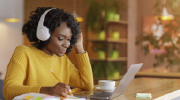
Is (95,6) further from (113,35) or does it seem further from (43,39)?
(43,39)

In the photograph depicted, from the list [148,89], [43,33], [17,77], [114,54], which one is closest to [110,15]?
[114,54]

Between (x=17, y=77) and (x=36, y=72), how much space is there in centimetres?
19

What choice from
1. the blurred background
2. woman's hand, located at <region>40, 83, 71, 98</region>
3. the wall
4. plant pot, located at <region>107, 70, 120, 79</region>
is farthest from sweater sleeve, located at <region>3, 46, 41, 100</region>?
the wall

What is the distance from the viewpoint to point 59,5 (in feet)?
19.0

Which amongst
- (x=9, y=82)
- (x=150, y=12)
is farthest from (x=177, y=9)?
(x=9, y=82)

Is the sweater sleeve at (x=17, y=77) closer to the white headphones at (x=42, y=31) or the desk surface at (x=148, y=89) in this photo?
the white headphones at (x=42, y=31)

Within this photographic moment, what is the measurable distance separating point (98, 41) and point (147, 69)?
1.36 metres

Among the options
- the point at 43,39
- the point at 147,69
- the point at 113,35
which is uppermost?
the point at 113,35

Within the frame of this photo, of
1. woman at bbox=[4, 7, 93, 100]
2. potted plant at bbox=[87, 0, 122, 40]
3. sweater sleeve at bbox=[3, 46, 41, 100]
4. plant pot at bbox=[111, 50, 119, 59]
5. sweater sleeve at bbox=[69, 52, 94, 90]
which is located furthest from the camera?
plant pot at bbox=[111, 50, 119, 59]

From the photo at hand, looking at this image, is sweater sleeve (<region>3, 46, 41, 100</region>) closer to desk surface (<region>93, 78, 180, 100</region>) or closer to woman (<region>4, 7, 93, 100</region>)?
woman (<region>4, 7, 93, 100</region>)

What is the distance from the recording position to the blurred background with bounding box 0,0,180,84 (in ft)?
12.6

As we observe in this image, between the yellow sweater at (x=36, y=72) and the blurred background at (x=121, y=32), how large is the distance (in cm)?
189

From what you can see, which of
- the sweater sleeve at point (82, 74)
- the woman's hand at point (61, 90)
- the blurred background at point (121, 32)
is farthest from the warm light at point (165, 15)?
the woman's hand at point (61, 90)

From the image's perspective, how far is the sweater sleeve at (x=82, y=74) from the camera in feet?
5.21
